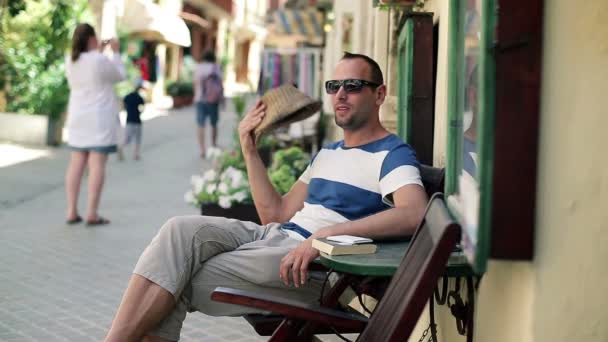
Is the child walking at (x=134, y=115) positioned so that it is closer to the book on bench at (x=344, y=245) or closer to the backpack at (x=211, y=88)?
the backpack at (x=211, y=88)

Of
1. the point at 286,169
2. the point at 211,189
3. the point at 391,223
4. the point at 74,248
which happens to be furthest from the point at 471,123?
the point at 74,248

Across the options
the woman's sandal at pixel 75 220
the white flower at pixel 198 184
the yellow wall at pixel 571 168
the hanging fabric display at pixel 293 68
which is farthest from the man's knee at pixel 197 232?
the hanging fabric display at pixel 293 68

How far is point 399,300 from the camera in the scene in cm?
288

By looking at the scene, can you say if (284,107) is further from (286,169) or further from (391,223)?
(286,169)

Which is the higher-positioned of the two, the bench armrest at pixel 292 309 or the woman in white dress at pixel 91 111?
the woman in white dress at pixel 91 111

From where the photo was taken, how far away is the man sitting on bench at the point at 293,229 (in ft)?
12.0

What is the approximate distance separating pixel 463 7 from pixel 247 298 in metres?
1.21

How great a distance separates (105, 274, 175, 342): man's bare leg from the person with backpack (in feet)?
41.1

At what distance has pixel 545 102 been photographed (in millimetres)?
2375

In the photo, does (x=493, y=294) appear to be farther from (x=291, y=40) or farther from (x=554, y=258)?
(x=291, y=40)

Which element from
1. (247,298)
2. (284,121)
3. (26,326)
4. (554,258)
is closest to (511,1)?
(554,258)

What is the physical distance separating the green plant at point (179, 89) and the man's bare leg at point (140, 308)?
2969 cm

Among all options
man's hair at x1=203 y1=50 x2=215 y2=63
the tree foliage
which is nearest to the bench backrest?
man's hair at x1=203 y1=50 x2=215 y2=63

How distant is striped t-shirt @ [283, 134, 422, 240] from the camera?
3.87 metres
